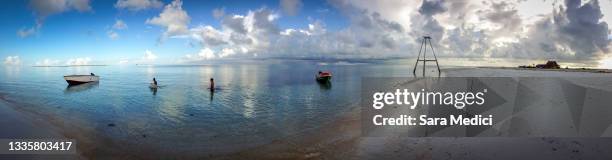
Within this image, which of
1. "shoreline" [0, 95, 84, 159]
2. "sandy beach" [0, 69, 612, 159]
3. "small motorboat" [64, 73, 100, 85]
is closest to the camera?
"sandy beach" [0, 69, 612, 159]

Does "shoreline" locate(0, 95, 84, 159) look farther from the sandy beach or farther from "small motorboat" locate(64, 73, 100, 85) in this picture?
"small motorboat" locate(64, 73, 100, 85)

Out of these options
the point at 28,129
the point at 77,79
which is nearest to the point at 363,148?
the point at 28,129

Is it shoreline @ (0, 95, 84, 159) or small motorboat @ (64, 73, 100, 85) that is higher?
small motorboat @ (64, 73, 100, 85)

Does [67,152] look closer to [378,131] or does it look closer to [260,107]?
[378,131]

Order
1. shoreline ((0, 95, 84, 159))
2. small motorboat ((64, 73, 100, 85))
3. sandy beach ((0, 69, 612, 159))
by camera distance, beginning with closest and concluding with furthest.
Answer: sandy beach ((0, 69, 612, 159)), shoreline ((0, 95, 84, 159)), small motorboat ((64, 73, 100, 85))

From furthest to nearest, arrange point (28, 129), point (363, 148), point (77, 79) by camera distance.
A: point (77, 79) → point (28, 129) → point (363, 148)

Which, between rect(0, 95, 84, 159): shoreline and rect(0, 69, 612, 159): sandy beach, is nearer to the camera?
rect(0, 69, 612, 159): sandy beach

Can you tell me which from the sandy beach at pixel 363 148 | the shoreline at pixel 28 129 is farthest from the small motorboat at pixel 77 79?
the sandy beach at pixel 363 148

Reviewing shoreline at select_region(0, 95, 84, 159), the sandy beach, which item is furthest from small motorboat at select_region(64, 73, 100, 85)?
the sandy beach

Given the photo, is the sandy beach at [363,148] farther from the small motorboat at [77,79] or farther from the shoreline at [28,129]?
the small motorboat at [77,79]

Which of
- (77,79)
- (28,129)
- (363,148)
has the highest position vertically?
(77,79)

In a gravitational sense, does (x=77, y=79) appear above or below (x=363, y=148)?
above

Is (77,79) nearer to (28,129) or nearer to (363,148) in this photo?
(28,129)

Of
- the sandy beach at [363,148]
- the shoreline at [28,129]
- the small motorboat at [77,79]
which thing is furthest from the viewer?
the small motorboat at [77,79]
